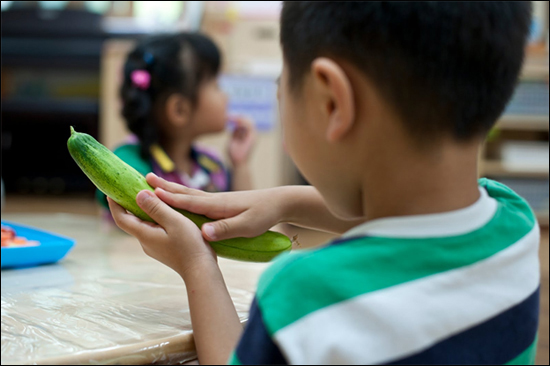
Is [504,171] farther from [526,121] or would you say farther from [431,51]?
[431,51]

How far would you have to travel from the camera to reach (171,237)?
1.75ft

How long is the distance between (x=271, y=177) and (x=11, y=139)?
5.30 ft

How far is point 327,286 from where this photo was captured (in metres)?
0.35

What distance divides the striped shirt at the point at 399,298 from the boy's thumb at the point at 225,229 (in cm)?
17

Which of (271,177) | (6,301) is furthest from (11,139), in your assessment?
(6,301)

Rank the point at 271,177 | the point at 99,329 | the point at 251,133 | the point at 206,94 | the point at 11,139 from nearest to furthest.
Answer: the point at 99,329 → the point at 206,94 → the point at 251,133 → the point at 271,177 → the point at 11,139

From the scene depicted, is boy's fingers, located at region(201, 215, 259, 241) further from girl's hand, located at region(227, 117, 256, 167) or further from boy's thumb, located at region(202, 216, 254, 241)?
girl's hand, located at region(227, 117, 256, 167)

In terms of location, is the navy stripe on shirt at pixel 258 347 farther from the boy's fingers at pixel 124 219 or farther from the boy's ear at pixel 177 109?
the boy's ear at pixel 177 109

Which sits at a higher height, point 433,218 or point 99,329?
point 433,218

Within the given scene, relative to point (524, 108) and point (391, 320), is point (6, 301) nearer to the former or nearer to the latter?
point (391, 320)

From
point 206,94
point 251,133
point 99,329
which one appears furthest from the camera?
point 251,133

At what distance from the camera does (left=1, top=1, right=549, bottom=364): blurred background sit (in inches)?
104

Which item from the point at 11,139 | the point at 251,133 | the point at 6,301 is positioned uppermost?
the point at 6,301

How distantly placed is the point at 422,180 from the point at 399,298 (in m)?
0.09
